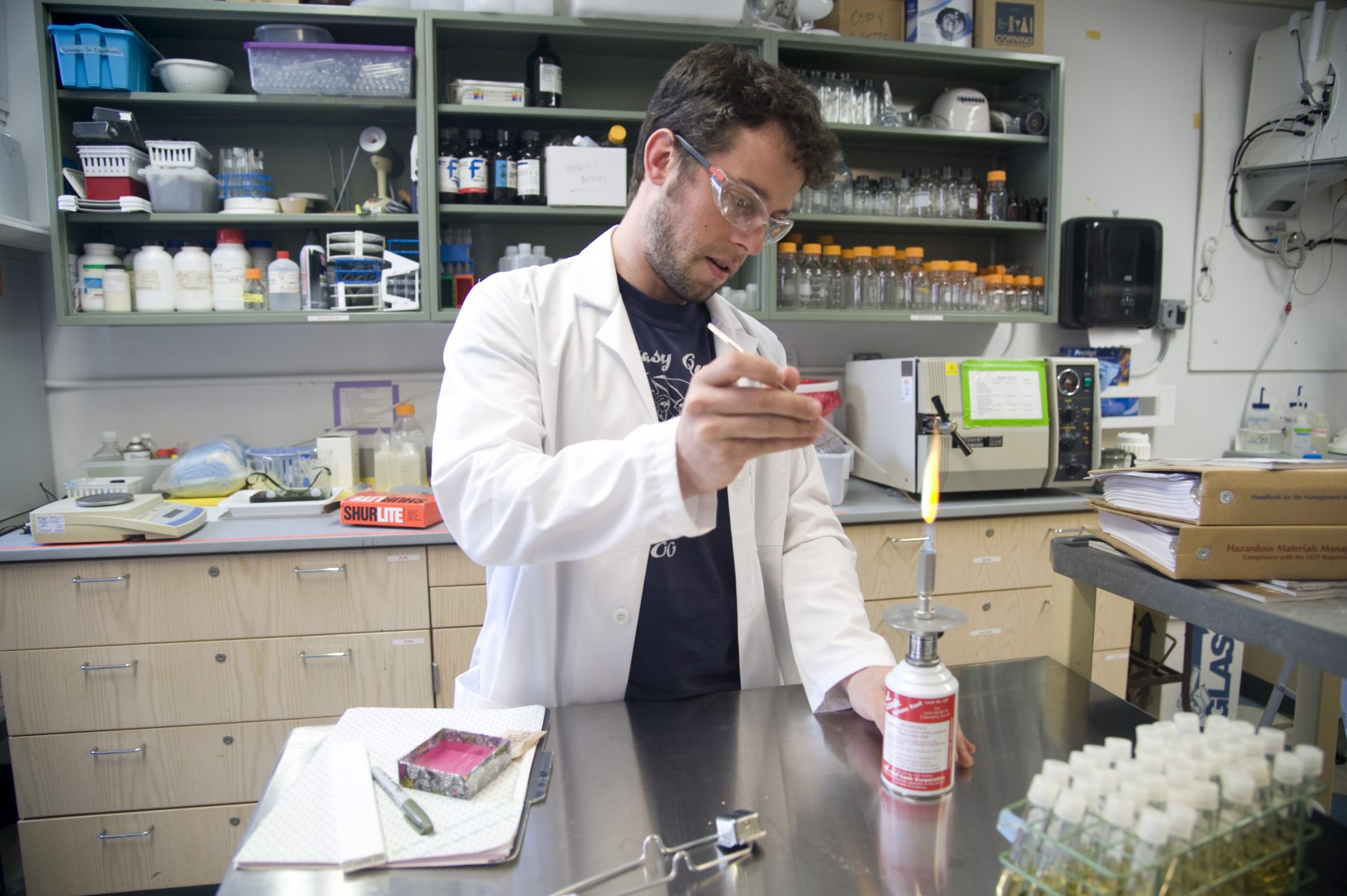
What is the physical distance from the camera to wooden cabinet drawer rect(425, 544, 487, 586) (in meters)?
2.12

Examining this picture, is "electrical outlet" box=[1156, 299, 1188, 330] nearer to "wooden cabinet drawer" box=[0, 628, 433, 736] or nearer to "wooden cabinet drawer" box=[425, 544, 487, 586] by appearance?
"wooden cabinet drawer" box=[425, 544, 487, 586]

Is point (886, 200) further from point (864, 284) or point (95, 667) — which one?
point (95, 667)

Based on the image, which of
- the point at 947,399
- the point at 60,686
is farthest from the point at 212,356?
the point at 947,399

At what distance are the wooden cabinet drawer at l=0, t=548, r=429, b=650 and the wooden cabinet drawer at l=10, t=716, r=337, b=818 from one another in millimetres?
238

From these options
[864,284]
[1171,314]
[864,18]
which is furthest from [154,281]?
[1171,314]

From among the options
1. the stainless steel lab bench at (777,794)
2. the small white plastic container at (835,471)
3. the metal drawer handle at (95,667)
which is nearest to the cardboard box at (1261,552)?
the stainless steel lab bench at (777,794)

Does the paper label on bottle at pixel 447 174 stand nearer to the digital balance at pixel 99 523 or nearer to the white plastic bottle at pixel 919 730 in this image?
the digital balance at pixel 99 523

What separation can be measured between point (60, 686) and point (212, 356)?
1.11m

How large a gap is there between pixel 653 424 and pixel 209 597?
1.54 meters

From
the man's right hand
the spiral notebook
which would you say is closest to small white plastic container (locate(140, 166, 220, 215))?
the spiral notebook

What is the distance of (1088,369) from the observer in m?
2.55

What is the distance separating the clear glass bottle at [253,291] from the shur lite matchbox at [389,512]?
72 cm

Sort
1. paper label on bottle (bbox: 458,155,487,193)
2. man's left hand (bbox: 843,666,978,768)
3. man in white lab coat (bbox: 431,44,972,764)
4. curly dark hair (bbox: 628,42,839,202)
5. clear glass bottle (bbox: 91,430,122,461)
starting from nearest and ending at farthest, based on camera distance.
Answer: man's left hand (bbox: 843,666,978,768), man in white lab coat (bbox: 431,44,972,764), curly dark hair (bbox: 628,42,839,202), paper label on bottle (bbox: 458,155,487,193), clear glass bottle (bbox: 91,430,122,461)

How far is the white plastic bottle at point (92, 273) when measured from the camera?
7.64 ft
